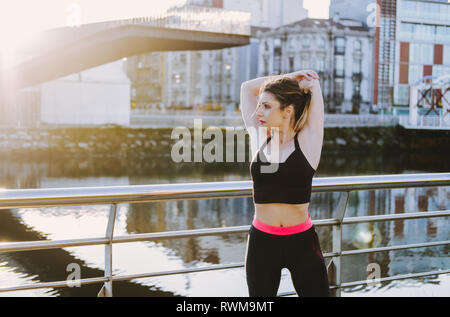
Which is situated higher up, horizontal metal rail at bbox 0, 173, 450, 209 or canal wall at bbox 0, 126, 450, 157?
horizontal metal rail at bbox 0, 173, 450, 209

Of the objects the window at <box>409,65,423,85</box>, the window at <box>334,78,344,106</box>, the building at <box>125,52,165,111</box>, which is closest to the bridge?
the window at <box>334,78,344,106</box>

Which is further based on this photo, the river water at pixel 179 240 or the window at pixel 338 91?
the window at pixel 338 91

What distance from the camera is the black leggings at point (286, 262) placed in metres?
2.07

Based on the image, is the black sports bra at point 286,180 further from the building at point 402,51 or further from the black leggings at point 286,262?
the building at point 402,51

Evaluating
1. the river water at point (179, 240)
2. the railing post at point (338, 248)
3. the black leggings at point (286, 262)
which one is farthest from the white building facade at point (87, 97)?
the black leggings at point (286, 262)

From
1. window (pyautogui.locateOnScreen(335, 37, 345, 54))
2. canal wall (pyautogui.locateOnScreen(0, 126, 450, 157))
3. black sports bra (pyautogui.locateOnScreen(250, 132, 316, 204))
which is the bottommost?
canal wall (pyautogui.locateOnScreen(0, 126, 450, 157))

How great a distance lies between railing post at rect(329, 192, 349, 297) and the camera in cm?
285

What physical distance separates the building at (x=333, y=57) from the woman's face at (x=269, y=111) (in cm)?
5087

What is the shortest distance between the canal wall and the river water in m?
3.51

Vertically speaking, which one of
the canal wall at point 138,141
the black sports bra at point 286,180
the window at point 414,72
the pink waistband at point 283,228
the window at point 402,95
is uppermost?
the window at point 414,72

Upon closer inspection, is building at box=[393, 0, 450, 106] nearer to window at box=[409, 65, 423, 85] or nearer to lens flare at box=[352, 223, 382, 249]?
window at box=[409, 65, 423, 85]

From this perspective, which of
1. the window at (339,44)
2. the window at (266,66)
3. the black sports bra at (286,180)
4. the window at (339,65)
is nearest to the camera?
the black sports bra at (286,180)
